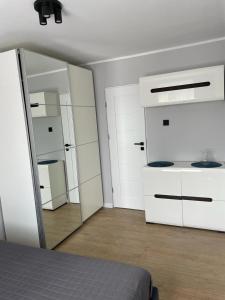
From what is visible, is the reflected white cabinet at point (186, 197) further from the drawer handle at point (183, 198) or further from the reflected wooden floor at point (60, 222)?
the reflected wooden floor at point (60, 222)

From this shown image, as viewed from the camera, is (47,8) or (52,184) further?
(52,184)

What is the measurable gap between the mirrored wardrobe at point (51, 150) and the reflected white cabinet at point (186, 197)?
3.33 feet

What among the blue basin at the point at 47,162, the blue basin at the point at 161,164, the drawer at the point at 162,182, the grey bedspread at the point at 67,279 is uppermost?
the blue basin at the point at 47,162

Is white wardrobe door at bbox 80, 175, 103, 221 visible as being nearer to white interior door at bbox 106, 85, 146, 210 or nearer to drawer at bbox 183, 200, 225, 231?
white interior door at bbox 106, 85, 146, 210

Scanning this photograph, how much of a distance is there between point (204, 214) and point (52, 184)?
1966mm

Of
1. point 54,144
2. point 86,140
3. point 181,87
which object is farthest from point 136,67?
point 54,144

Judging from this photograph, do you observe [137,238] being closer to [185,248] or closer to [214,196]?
[185,248]

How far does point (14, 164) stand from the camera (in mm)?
2707


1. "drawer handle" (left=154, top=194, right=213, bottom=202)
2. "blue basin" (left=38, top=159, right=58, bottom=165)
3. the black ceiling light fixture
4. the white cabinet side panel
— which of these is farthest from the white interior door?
the black ceiling light fixture

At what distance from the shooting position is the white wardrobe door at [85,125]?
11.4ft

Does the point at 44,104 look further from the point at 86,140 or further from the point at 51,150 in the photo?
the point at 86,140

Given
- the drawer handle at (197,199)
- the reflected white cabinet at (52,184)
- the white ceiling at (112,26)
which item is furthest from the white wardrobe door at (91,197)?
the white ceiling at (112,26)

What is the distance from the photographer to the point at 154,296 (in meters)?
1.71

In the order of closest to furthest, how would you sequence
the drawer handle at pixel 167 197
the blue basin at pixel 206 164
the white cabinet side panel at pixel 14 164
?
the white cabinet side panel at pixel 14 164
the blue basin at pixel 206 164
the drawer handle at pixel 167 197
